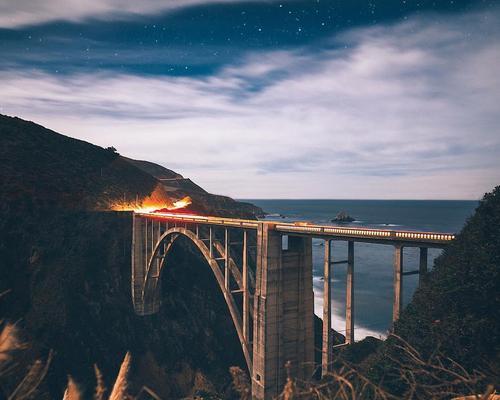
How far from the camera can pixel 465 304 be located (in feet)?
57.3

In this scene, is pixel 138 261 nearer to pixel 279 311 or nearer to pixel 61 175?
pixel 61 175

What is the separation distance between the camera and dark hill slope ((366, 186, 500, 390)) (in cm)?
1614

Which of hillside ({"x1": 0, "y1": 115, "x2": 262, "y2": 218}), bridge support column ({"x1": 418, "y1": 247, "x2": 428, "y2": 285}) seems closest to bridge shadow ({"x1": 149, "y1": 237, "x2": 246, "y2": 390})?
hillside ({"x1": 0, "y1": 115, "x2": 262, "y2": 218})

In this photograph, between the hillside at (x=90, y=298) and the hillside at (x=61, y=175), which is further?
the hillside at (x=61, y=175)

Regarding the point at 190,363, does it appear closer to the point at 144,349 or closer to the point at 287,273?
the point at 144,349

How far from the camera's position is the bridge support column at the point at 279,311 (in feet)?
84.3

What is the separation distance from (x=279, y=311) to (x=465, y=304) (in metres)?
12.9

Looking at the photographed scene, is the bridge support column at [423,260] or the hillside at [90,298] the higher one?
the bridge support column at [423,260]

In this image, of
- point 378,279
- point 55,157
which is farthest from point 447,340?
point 55,157

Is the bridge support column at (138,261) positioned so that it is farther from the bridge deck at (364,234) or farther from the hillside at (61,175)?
the bridge deck at (364,234)

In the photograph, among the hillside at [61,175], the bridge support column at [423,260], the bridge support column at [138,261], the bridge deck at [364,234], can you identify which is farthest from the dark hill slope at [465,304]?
the hillside at [61,175]

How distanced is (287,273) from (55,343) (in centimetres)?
3210

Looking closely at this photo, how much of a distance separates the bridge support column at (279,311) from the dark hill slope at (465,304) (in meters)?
8.25

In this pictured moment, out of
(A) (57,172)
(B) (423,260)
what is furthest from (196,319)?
(A) (57,172)
